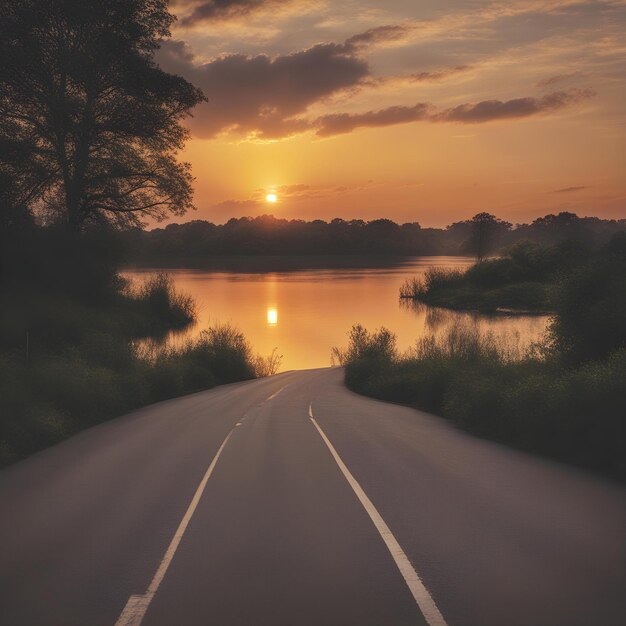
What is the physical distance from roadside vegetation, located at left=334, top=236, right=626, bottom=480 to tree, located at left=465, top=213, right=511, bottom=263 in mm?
136933

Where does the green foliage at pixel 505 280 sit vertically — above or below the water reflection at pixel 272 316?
above

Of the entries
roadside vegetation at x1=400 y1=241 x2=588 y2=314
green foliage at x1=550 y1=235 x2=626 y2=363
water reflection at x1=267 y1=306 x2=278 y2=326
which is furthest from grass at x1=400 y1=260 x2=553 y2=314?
green foliage at x1=550 y1=235 x2=626 y2=363

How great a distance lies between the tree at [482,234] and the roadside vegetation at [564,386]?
136933 millimetres

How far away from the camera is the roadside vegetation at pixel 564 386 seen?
12.5 meters

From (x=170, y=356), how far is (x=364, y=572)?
117ft

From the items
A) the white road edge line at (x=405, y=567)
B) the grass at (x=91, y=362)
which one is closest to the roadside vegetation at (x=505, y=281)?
the grass at (x=91, y=362)

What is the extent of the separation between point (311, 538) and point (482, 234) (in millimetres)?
161647

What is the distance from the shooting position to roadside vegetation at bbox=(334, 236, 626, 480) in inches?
492

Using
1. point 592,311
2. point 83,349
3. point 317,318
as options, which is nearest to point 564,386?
point 592,311

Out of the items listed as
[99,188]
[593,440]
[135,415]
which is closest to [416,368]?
[135,415]

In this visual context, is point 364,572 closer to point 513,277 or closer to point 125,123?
point 125,123

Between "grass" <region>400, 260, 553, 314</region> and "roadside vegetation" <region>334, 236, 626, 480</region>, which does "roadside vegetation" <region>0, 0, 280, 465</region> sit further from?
"grass" <region>400, 260, 553, 314</region>

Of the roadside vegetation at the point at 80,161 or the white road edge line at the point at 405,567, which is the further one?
the roadside vegetation at the point at 80,161

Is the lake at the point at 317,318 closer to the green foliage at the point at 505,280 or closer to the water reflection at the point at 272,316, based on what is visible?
the water reflection at the point at 272,316
